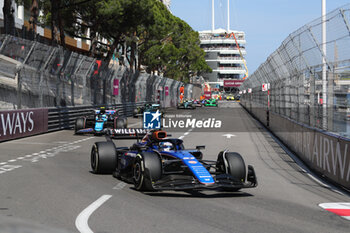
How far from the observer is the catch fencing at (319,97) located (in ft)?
29.5

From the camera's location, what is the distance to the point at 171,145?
8.80m

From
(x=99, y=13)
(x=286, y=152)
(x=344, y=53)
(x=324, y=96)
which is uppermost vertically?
(x=99, y=13)

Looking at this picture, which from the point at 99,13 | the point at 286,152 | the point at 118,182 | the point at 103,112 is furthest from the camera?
the point at 99,13

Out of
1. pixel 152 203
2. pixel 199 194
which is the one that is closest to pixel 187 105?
pixel 199 194

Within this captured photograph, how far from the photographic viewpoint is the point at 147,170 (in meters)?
7.43

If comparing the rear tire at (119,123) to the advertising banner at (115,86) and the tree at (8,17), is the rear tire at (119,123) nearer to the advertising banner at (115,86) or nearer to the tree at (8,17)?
the tree at (8,17)

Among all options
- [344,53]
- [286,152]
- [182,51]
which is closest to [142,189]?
[344,53]

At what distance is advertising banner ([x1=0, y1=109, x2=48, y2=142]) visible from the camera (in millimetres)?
16344

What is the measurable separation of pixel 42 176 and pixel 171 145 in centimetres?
235

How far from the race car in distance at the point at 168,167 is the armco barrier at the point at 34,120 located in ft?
25.5

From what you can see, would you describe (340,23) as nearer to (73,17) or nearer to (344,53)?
(344,53)

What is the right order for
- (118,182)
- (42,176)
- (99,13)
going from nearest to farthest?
(118,182), (42,176), (99,13)

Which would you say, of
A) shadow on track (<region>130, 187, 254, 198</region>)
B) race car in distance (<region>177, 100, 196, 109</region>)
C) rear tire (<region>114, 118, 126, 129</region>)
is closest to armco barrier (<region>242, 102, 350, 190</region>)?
shadow on track (<region>130, 187, 254, 198</region>)

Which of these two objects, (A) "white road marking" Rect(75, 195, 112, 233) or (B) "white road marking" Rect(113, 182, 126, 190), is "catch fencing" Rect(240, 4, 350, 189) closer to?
(B) "white road marking" Rect(113, 182, 126, 190)
